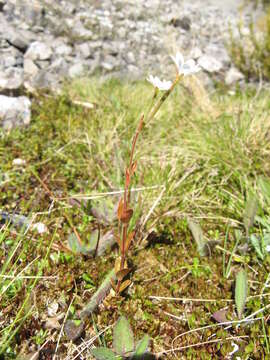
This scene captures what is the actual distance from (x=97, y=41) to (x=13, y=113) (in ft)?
8.64

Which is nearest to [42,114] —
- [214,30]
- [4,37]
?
[4,37]

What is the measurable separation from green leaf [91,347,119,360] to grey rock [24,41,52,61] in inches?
130

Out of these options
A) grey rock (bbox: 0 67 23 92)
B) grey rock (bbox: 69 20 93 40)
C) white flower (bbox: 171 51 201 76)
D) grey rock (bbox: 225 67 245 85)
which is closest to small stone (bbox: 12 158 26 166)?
grey rock (bbox: 0 67 23 92)

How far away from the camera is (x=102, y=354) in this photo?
0.86 m

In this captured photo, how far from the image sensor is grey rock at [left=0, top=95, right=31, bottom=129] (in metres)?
2.19

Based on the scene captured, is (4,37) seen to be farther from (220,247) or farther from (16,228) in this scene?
(220,247)

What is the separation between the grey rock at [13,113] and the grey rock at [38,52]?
130 centimetres

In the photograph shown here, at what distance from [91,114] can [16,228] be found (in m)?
1.48

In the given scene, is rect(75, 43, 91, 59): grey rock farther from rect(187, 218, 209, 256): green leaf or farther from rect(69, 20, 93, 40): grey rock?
rect(187, 218, 209, 256): green leaf

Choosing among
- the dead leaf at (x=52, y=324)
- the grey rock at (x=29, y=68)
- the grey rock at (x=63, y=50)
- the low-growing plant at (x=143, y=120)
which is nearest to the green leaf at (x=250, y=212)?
the low-growing plant at (x=143, y=120)

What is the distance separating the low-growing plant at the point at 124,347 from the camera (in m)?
0.87

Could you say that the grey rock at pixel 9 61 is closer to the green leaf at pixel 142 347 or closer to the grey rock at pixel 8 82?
the grey rock at pixel 8 82

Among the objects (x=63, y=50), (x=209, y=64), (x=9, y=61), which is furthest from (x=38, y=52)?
(x=209, y=64)

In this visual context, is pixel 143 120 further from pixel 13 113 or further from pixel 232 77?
pixel 232 77
